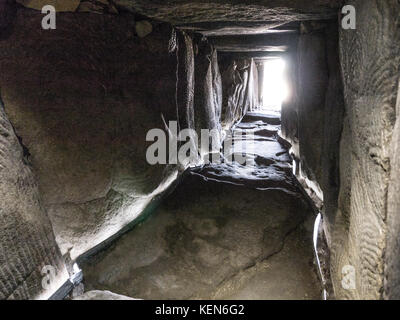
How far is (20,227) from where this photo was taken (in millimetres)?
1971

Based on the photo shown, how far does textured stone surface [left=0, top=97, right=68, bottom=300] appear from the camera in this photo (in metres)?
1.84

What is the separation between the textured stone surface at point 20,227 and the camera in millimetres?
1837

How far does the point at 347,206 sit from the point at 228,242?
1.36 metres

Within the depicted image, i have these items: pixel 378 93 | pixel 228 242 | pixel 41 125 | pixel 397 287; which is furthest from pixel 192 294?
pixel 378 93

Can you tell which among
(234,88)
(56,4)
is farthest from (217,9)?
(234,88)

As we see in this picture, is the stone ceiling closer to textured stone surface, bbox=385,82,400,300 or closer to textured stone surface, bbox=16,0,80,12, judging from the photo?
textured stone surface, bbox=16,0,80,12

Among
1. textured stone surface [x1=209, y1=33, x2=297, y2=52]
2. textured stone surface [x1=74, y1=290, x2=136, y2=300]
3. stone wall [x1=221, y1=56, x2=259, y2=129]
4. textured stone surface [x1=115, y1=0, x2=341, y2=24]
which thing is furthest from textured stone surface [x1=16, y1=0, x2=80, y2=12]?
stone wall [x1=221, y1=56, x2=259, y2=129]

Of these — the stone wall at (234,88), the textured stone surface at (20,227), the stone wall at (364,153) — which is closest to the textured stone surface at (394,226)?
the stone wall at (364,153)

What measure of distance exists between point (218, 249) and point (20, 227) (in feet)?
6.08

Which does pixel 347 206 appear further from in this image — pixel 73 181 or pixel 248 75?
pixel 248 75

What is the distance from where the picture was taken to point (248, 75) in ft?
28.7

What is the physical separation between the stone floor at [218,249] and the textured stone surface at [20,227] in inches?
28.8

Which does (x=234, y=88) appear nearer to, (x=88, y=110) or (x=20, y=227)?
(x=88, y=110)
